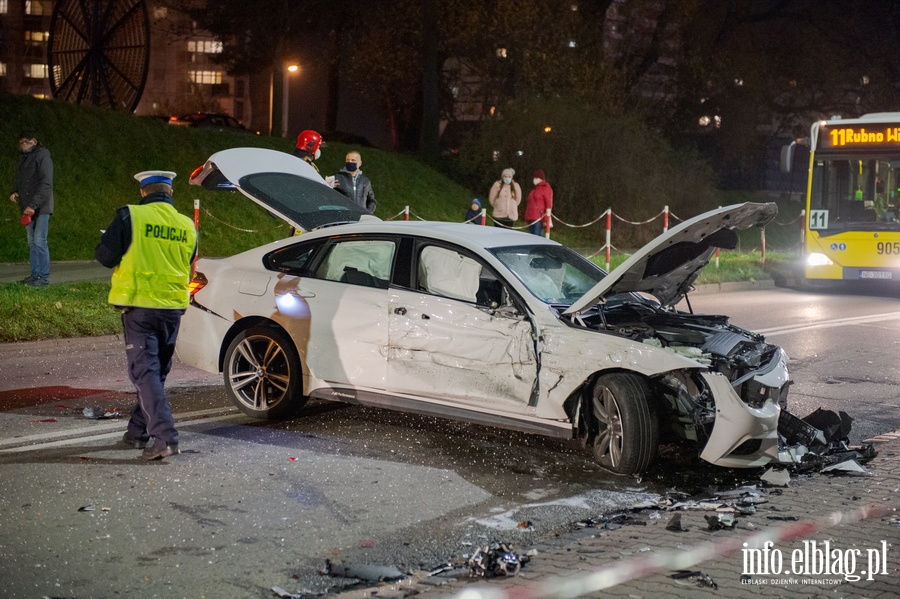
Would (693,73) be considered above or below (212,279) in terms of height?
above

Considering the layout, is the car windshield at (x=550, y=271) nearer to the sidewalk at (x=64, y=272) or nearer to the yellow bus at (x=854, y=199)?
the sidewalk at (x=64, y=272)

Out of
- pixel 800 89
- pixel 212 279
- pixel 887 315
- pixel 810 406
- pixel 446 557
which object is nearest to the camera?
pixel 446 557

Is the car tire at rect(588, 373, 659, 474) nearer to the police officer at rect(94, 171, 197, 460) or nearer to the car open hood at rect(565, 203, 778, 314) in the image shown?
the car open hood at rect(565, 203, 778, 314)

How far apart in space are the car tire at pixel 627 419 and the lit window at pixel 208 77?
7418 cm

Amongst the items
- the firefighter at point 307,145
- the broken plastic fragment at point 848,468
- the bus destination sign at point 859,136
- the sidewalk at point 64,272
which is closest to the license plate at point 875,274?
the bus destination sign at point 859,136

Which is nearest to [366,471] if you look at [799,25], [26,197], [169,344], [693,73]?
[169,344]

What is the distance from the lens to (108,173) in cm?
2441

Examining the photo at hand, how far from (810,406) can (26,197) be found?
1020cm

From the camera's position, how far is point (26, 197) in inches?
578

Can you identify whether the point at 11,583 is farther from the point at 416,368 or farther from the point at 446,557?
the point at 416,368

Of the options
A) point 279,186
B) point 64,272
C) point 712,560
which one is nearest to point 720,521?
point 712,560

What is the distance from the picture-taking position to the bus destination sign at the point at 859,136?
19578mm

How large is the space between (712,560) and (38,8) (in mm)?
89464

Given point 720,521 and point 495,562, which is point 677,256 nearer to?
point 720,521
